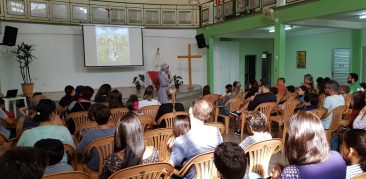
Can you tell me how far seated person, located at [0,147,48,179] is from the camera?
1.19 metres

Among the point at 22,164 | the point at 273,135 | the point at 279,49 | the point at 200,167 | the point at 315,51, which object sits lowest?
the point at 273,135

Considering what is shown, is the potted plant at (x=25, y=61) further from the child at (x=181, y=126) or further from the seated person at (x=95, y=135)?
the child at (x=181, y=126)

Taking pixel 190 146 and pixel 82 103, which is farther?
pixel 82 103

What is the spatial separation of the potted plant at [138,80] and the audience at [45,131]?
796cm

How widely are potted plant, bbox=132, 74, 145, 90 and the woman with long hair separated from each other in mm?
8984

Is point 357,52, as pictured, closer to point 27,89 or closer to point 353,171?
point 353,171

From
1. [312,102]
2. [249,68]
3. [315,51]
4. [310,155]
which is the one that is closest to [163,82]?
[312,102]

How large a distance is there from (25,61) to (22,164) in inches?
371

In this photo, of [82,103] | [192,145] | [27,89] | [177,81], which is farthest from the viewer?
[177,81]

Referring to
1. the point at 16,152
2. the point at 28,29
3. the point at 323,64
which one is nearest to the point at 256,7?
the point at 323,64

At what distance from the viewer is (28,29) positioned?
32.0 feet

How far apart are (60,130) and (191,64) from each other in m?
10.1

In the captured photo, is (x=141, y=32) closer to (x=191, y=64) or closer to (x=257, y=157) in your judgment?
(x=191, y=64)

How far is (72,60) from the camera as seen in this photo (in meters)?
10.8
